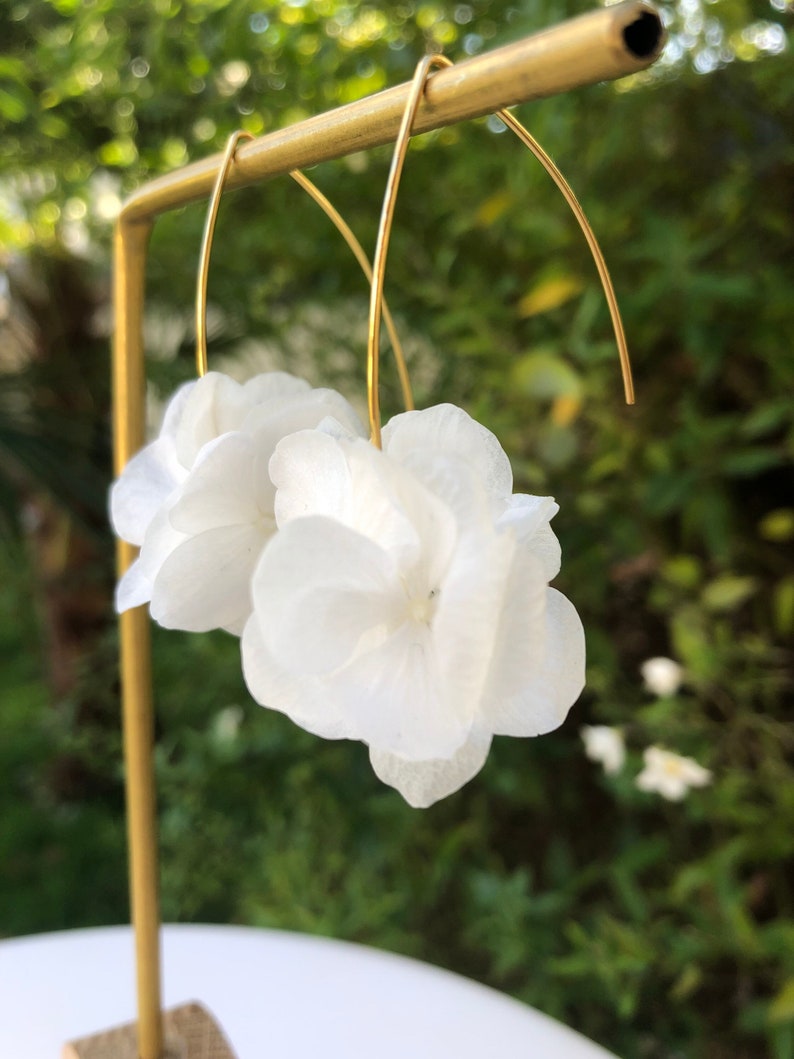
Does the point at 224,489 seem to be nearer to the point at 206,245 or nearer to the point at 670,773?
the point at 206,245

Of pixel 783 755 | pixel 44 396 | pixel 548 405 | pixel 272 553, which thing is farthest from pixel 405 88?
pixel 44 396

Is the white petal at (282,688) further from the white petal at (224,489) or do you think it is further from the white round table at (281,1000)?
the white round table at (281,1000)

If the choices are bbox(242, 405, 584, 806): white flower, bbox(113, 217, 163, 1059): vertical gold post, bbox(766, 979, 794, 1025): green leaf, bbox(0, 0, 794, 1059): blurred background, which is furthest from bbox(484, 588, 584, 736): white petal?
bbox(766, 979, 794, 1025): green leaf

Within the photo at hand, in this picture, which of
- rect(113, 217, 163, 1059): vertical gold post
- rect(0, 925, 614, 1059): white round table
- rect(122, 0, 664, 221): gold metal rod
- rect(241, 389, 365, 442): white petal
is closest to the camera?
rect(122, 0, 664, 221): gold metal rod

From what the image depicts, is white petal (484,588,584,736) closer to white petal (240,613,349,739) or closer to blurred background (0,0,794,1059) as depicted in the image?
white petal (240,613,349,739)

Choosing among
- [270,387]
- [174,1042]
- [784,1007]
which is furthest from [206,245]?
[784,1007]

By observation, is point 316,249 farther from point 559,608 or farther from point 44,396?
point 559,608
